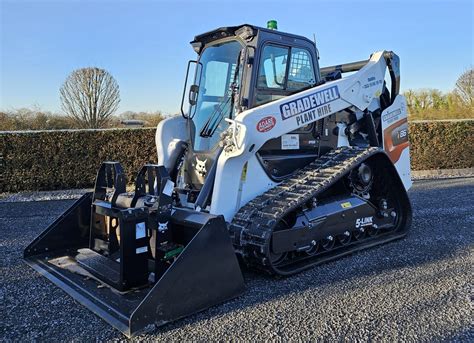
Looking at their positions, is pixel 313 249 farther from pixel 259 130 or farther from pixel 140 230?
pixel 140 230

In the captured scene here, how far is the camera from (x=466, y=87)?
73.2 feet

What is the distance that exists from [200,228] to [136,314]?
2.99 ft

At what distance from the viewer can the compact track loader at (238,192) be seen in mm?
3762

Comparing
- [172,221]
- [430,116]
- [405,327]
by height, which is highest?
[430,116]

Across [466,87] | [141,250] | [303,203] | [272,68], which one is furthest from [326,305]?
[466,87]

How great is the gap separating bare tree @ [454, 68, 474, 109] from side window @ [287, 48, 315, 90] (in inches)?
735

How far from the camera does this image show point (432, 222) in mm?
6734

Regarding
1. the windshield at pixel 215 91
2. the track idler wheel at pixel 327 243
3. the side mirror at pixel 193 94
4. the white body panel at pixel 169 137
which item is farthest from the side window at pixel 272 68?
the track idler wheel at pixel 327 243

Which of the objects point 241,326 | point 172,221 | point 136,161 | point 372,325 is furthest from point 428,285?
point 136,161

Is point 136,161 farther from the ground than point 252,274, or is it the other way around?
point 136,161

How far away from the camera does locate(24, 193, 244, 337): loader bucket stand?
10.8 ft

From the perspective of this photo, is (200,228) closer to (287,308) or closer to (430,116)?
(287,308)

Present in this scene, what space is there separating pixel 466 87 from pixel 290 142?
817 inches

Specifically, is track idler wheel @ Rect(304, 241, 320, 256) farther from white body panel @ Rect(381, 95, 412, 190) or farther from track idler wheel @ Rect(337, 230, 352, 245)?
white body panel @ Rect(381, 95, 412, 190)
